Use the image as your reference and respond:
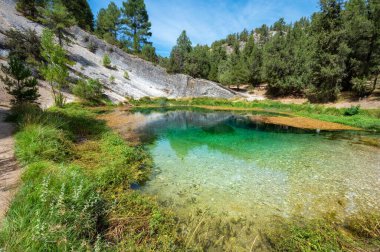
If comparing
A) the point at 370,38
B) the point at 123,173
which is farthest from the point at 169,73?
the point at 123,173

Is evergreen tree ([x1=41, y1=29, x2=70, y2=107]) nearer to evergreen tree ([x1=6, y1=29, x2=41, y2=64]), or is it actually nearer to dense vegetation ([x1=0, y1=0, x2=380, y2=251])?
evergreen tree ([x1=6, y1=29, x2=41, y2=64])

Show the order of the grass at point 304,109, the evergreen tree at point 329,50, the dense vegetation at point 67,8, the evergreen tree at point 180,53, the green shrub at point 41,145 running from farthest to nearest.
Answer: the evergreen tree at point 180,53 → the dense vegetation at point 67,8 → the evergreen tree at point 329,50 → the grass at point 304,109 → the green shrub at point 41,145

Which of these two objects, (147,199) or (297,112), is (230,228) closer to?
(147,199)

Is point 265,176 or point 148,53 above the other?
point 148,53

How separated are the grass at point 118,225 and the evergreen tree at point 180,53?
55.5 meters

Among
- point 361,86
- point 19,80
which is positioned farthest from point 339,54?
point 19,80

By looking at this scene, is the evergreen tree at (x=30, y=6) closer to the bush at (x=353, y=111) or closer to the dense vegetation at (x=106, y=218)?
the dense vegetation at (x=106, y=218)

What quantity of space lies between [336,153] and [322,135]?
6.19 meters

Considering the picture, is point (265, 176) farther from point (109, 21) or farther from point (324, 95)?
point (109, 21)

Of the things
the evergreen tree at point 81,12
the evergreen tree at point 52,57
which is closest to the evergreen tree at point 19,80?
the evergreen tree at point 52,57

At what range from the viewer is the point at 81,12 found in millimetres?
62500

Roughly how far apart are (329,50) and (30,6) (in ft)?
225

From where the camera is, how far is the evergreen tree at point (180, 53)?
59847 millimetres

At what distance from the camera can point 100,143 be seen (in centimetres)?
1184
